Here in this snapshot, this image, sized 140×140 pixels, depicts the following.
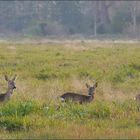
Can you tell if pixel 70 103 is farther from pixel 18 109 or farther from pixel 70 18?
pixel 70 18

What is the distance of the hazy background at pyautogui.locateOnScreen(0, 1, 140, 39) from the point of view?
7469cm

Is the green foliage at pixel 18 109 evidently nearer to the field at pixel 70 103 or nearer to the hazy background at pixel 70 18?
the field at pixel 70 103

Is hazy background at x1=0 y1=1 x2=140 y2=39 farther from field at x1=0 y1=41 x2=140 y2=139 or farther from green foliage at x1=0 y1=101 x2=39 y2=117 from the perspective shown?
green foliage at x1=0 y1=101 x2=39 y2=117

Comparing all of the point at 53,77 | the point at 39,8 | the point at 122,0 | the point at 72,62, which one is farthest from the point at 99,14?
the point at 53,77

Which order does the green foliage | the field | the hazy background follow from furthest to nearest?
the hazy background
the green foliage
the field

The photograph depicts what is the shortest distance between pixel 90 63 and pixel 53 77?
16.1 ft

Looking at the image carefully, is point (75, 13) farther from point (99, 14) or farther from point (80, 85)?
point (80, 85)

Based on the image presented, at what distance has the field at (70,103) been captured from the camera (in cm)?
1077

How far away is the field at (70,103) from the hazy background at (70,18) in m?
46.7

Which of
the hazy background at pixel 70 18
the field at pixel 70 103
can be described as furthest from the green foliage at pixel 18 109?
the hazy background at pixel 70 18

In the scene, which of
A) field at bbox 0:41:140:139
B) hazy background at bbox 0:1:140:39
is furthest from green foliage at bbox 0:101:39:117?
hazy background at bbox 0:1:140:39

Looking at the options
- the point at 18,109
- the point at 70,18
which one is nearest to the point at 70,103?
the point at 18,109

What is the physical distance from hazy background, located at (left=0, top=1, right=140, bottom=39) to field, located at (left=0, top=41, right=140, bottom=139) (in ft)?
153

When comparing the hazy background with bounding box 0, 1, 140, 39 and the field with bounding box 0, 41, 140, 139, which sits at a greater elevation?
the hazy background with bounding box 0, 1, 140, 39
